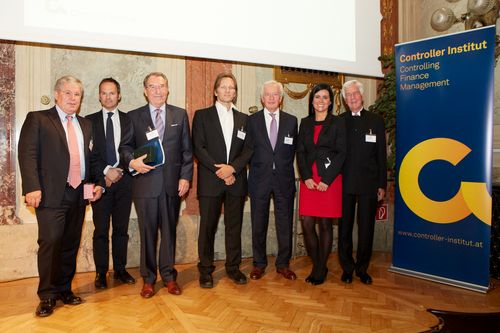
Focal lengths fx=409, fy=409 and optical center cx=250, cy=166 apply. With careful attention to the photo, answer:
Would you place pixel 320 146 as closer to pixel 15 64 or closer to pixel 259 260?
pixel 259 260

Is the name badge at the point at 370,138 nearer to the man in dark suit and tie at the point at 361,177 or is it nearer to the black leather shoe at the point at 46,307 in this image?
the man in dark suit and tie at the point at 361,177

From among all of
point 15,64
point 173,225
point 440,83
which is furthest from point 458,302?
point 15,64

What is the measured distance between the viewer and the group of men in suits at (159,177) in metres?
2.67

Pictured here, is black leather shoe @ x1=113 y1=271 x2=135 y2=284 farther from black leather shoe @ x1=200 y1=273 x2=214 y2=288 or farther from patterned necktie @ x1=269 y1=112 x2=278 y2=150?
patterned necktie @ x1=269 y1=112 x2=278 y2=150

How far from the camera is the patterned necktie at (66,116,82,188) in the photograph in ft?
9.00

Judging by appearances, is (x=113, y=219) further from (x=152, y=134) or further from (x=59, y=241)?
(x=152, y=134)

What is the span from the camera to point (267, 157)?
3420mm

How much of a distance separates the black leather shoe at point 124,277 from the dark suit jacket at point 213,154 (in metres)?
0.93

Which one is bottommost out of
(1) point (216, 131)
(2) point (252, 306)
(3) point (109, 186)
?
(2) point (252, 306)

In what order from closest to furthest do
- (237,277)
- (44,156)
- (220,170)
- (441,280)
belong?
(44,156)
(220,170)
(237,277)
(441,280)

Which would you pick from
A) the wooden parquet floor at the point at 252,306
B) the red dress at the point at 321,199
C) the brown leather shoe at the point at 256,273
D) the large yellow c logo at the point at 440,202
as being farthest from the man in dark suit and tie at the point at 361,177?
the brown leather shoe at the point at 256,273

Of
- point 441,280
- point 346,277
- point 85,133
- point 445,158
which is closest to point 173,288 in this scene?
point 85,133

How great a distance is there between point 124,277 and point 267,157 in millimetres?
1554

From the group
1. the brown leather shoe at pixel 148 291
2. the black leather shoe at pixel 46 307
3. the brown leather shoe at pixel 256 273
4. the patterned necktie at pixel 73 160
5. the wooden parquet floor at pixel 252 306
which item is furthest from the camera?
the brown leather shoe at pixel 256 273
